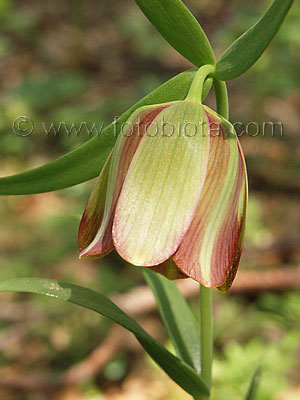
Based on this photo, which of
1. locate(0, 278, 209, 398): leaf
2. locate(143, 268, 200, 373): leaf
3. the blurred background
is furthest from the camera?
the blurred background

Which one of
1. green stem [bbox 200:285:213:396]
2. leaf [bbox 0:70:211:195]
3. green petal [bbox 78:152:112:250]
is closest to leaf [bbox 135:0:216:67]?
leaf [bbox 0:70:211:195]

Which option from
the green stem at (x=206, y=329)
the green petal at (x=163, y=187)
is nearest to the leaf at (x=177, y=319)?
the green stem at (x=206, y=329)

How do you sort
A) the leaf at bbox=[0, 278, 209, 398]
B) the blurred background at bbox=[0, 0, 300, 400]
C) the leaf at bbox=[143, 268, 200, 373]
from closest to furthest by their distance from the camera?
the leaf at bbox=[0, 278, 209, 398]
the leaf at bbox=[143, 268, 200, 373]
the blurred background at bbox=[0, 0, 300, 400]

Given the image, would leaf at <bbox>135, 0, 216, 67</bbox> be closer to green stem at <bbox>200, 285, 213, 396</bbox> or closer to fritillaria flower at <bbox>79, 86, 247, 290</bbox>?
fritillaria flower at <bbox>79, 86, 247, 290</bbox>

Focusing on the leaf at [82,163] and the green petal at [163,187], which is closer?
the green petal at [163,187]

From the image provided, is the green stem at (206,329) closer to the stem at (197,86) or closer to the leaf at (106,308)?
the leaf at (106,308)

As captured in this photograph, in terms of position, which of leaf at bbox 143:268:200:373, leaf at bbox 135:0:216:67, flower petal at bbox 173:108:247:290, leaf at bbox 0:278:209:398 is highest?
leaf at bbox 135:0:216:67

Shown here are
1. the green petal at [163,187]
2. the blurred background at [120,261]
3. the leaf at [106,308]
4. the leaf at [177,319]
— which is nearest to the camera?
the green petal at [163,187]

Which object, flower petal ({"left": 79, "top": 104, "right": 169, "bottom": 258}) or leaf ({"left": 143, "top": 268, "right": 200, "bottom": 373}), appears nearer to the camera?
flower petal ({"left": 79, "top": 104, "right": 169, "bottom": 258})
